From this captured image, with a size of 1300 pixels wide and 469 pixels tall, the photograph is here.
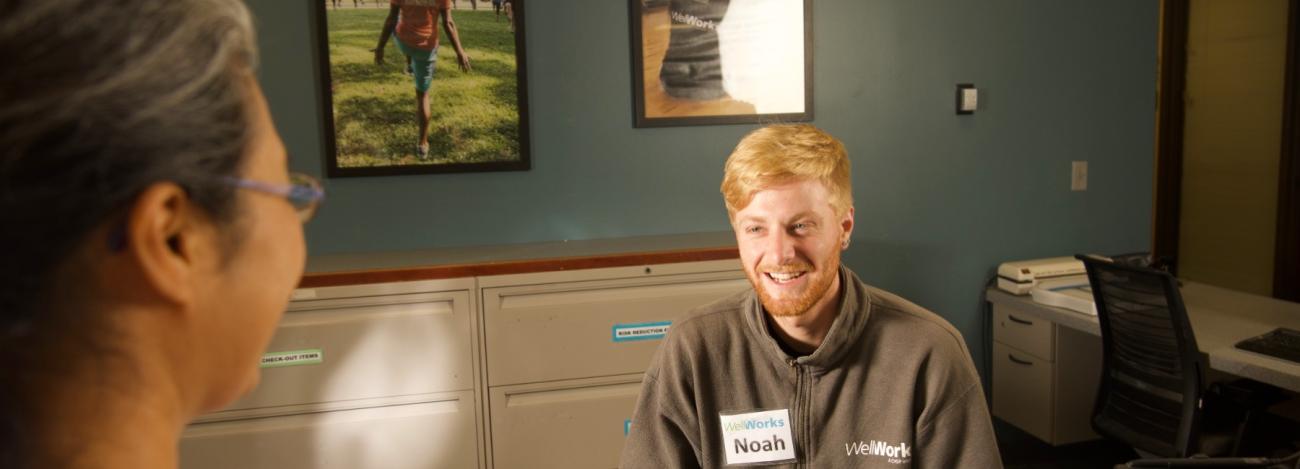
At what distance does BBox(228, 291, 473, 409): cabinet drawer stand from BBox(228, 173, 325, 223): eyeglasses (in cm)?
231

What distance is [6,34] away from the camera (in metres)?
0.49

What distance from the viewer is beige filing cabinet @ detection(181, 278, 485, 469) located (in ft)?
9.46

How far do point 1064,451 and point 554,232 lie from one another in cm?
234

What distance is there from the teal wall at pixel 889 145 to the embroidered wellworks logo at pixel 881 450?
195 centimetres

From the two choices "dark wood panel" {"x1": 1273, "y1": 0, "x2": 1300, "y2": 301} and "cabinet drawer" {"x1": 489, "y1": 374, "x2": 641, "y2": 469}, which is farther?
"dark wood panel" {"x1": 1273, "y1": 0, "x2": 1300, "y2": 301}

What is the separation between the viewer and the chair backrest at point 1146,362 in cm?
282

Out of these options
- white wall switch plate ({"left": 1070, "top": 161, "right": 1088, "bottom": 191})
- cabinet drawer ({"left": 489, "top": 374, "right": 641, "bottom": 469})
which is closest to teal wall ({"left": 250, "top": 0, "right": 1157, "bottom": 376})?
white wall switch plate ({"left": 1070, "top": 161, "right": 1088, "bottom": 191})

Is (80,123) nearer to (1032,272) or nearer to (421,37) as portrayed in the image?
(421,37)


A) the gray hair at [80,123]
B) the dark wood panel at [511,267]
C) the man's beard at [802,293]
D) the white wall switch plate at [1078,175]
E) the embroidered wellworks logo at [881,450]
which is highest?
the gray hair at [80,123]

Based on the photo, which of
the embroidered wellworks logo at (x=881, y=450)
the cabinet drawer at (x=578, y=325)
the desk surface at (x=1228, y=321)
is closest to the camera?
the embroidered wellworks logo at (x=881, y=450)

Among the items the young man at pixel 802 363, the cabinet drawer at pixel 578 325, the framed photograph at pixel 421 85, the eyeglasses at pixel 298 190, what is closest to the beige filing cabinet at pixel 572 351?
the cabinet drawer at pixel 578 325

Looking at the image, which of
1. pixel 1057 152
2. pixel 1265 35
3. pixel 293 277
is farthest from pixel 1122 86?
pixel 293 277

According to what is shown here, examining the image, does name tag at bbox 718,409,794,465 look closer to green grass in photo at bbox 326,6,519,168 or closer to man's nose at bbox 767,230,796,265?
man's nose at bbox 767,230,796,265

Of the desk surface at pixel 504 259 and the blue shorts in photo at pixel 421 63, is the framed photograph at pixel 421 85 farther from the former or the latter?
the desk surface at pixel 504 259
